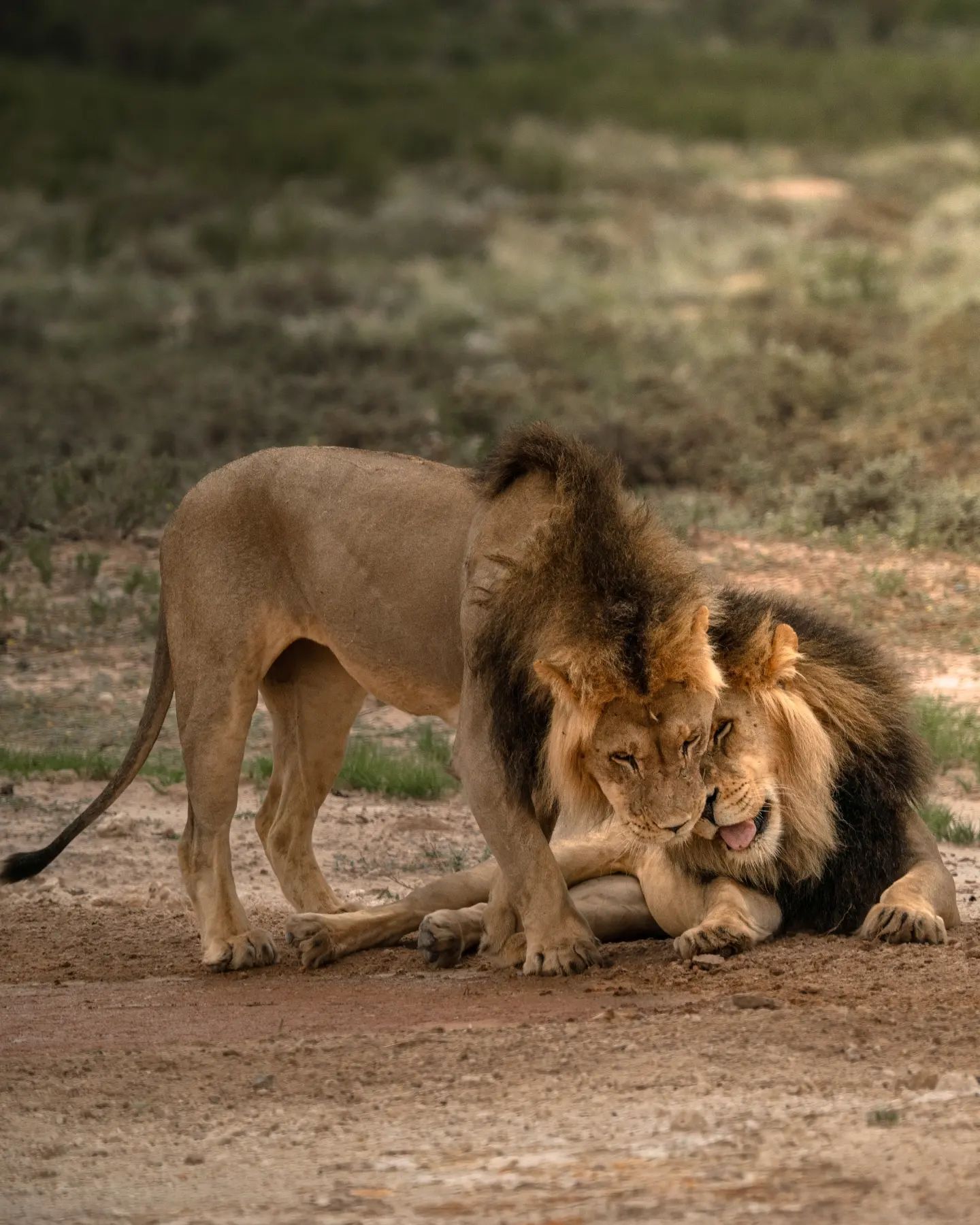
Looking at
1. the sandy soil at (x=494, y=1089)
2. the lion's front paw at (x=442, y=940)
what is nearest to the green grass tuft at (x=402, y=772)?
the sandy soil at (x=494, y=1089)

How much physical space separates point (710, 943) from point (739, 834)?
1.00ft

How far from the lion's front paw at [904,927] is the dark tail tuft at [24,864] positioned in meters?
2.60

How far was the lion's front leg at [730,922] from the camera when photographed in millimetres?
5766

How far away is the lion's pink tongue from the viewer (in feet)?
18.7

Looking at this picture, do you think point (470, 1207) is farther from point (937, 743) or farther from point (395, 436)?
point (395, 436)

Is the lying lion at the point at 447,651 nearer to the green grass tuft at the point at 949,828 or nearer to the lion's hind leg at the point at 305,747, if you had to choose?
the lion's hind leg at the point at 305,747

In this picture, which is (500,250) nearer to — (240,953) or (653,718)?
(240,953)

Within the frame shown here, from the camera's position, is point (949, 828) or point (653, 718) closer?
point (653, 718)

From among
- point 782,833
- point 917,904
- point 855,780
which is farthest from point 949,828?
point 782,833

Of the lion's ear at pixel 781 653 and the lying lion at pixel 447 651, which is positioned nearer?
the lying lion at pixel 447 651

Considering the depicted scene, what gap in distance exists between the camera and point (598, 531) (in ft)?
18.3

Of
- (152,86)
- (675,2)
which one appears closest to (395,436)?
(152,86)

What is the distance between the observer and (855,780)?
5.99m

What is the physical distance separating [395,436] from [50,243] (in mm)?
13139
